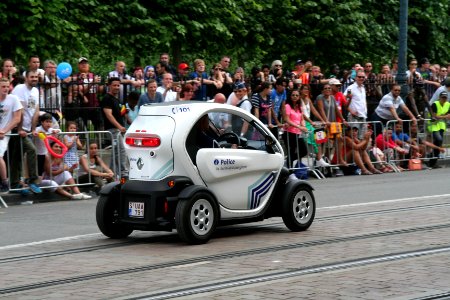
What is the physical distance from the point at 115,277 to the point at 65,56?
636 inches

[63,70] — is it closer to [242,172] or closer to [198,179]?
[242,172]

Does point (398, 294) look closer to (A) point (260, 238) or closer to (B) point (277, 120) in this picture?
(A) point (260, 238)

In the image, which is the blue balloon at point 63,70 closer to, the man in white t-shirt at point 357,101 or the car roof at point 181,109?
the man in white t-shirt at point 357,101

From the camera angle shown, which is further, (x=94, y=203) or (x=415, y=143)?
(x=415, y=143)

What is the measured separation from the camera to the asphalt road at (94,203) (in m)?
14.5

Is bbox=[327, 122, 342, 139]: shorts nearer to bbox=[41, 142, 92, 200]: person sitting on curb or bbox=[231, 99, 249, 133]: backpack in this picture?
bbox=[41, 142, 92, 200]: person sitting on curb

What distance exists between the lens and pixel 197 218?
12938 millimetres

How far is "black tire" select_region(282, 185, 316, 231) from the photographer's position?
14.0 m

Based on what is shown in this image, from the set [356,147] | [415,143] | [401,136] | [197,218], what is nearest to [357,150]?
[356,147]

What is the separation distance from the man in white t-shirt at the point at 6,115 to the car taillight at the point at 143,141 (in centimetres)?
538

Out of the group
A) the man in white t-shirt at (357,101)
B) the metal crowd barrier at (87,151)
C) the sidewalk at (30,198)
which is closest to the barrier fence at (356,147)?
the metal crowd barrier at (87,151)

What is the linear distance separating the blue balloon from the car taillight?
28.5 feet

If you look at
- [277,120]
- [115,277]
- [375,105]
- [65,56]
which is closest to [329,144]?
[277,120]

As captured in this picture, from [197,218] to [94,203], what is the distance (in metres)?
5.75
